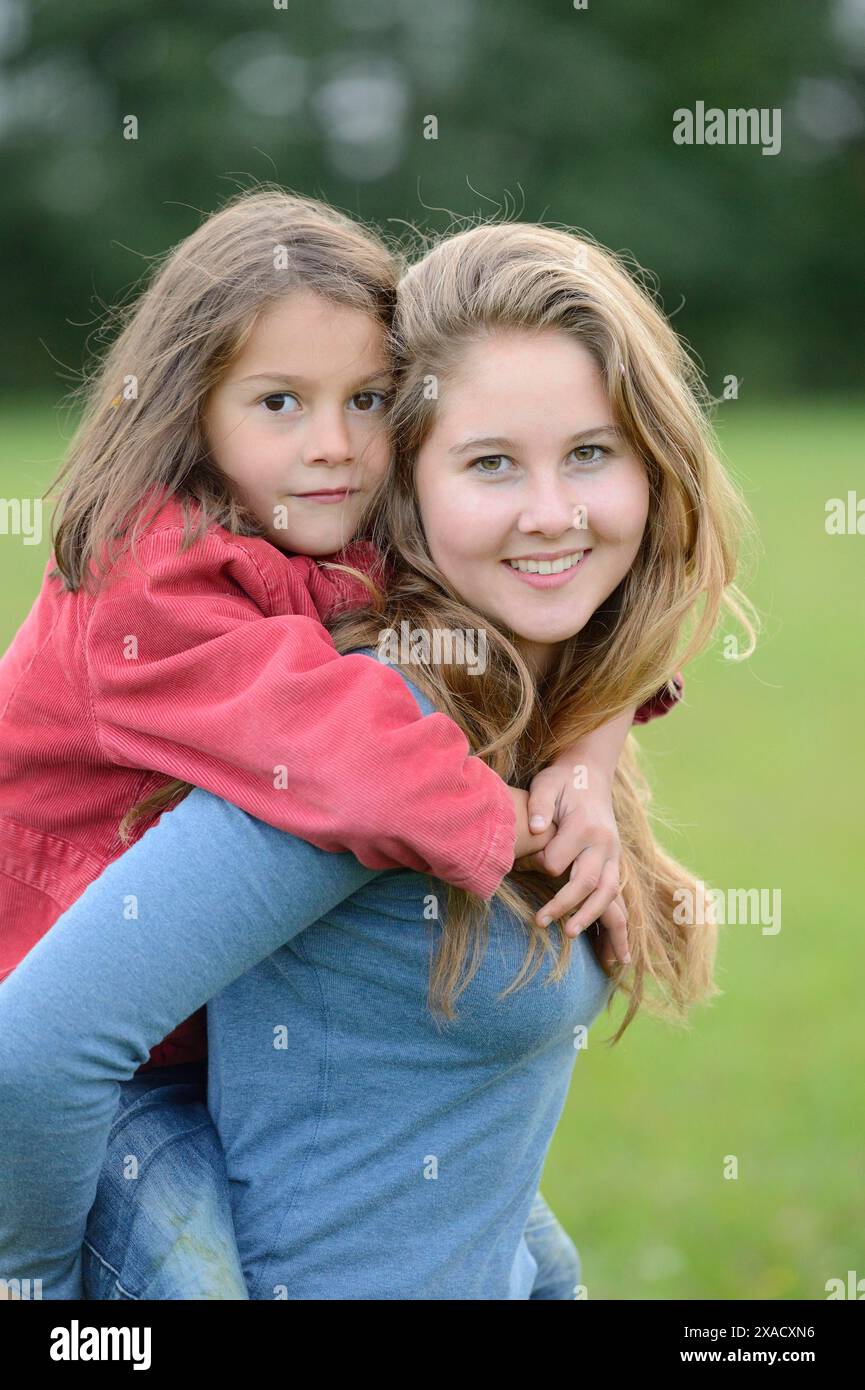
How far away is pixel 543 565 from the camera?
6.13ft

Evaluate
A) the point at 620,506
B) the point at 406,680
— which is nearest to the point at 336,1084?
the point at 406,680

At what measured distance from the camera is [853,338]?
2558 cm

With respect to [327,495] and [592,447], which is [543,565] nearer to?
[592,447]

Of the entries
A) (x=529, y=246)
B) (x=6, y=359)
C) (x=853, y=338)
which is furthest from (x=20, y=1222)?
(x=853, y=338)

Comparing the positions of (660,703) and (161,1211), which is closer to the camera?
(161,1211)

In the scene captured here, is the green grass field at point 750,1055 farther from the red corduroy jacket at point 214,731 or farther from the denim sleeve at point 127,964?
the denim sleeve at point 127,964

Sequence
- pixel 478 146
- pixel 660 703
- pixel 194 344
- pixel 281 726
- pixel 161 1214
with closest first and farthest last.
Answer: pixel 281 726 < pixel 161 1214 < pixel 194 344 < pixel 660 703 < pixel 478 146

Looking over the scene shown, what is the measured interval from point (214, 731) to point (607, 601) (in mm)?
681

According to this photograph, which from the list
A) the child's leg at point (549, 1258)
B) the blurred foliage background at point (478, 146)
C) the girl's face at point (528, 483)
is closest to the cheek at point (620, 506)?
the girl's face at point (528, 483)

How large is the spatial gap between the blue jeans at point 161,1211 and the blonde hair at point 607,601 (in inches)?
14.3

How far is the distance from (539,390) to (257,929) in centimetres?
74

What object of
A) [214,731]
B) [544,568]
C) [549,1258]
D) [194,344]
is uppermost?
[194,344]

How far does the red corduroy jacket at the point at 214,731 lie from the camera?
158 centimetres

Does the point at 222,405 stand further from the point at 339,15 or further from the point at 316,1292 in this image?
the point at 339,15
